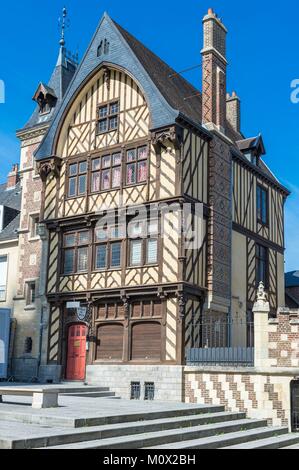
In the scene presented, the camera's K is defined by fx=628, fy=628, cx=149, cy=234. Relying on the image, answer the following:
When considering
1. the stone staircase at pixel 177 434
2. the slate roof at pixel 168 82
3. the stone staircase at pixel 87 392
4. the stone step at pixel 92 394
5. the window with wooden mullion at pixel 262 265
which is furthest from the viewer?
the window with wooden mullion at pixel 262 265

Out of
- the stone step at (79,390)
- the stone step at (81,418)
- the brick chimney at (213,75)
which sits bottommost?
the stone step at (81,418)

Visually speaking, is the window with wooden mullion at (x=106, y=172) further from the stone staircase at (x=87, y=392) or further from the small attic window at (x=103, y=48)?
the stone staircase at (x=87, y=392)

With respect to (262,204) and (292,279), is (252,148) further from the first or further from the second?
(292,279)

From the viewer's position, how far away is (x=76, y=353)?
875 inches

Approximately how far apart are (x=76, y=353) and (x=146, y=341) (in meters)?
3.21

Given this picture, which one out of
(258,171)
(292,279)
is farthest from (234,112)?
(292,279)

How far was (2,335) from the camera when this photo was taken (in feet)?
76.0

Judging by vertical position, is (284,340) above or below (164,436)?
above

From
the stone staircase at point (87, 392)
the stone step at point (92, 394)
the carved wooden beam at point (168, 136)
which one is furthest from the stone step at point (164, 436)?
the carved wooden beam at point (168, 136)

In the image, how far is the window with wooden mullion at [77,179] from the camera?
22984 millimetres

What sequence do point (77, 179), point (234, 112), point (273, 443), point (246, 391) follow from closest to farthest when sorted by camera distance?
point (273, 443), point (246, 391), point (77, 179), point (234, 112)

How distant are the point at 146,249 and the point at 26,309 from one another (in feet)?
21.4

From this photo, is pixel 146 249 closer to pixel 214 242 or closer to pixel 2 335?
pixel 214 242

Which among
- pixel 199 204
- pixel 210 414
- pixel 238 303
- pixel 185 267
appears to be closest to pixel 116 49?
pixel 199 204
